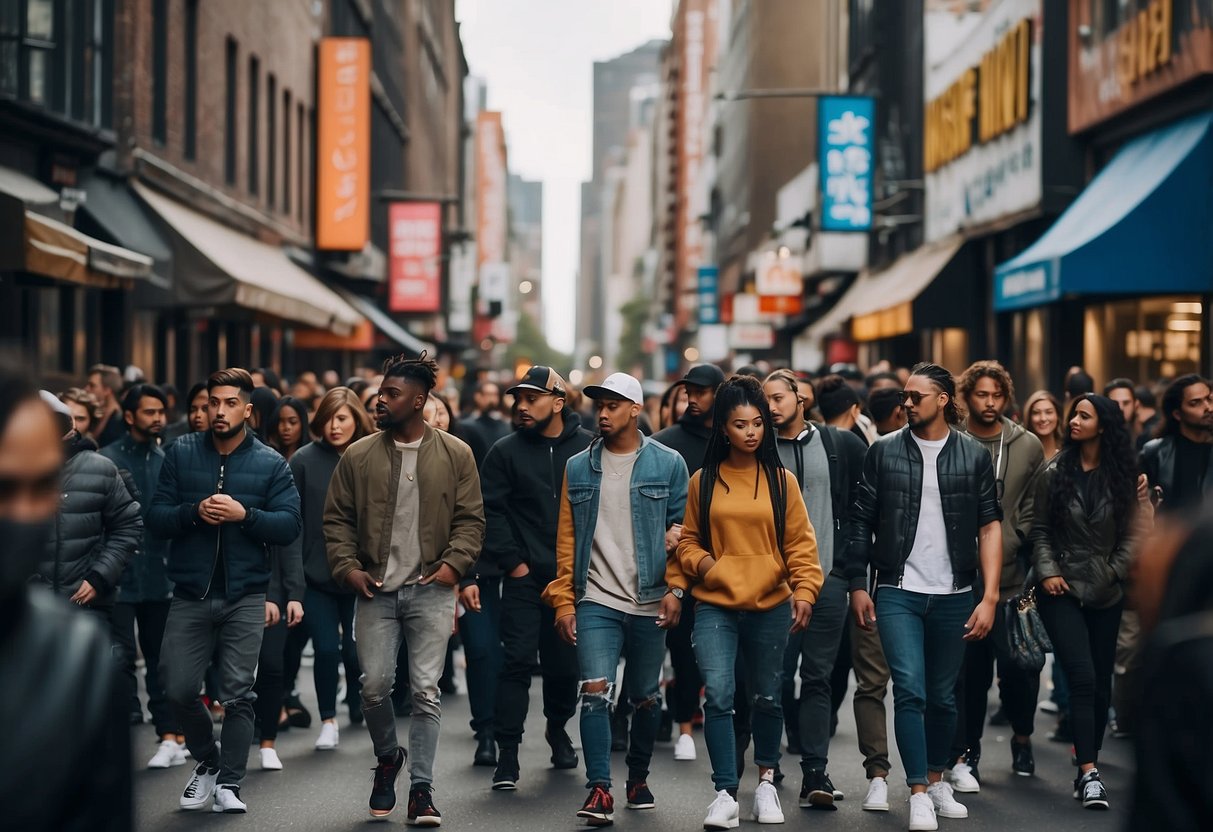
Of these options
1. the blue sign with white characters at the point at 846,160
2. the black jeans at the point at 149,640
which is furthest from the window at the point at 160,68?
the black jeans at the point at 149,640

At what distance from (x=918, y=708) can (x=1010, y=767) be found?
67.6 inches

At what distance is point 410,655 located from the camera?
8.12 m

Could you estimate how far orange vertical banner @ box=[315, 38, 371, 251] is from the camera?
37.0 metres

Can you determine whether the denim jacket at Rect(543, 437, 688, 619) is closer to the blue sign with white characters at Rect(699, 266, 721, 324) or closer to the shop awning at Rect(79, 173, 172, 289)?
the shop awning at Rect(79, 173, 172, 289)

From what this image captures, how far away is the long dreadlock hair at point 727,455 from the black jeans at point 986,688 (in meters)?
1.75

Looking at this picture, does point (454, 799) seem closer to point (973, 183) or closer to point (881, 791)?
point (881, 791)

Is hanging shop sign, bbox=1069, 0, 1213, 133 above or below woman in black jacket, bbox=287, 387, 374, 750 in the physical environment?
above

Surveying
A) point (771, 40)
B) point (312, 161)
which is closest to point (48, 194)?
point (312, 161)

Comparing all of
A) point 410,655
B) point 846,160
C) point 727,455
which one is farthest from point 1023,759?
point 846,160

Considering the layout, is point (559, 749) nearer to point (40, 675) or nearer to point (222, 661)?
point (222, 661)

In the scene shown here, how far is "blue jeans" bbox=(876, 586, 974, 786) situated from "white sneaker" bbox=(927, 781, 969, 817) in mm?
142

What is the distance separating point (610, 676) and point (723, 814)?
2.84 ft

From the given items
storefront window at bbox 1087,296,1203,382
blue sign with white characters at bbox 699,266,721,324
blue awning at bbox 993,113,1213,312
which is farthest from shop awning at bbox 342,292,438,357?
blue sign with white characters at bbox 699,266,721,324

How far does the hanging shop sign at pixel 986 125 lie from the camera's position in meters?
21.7
